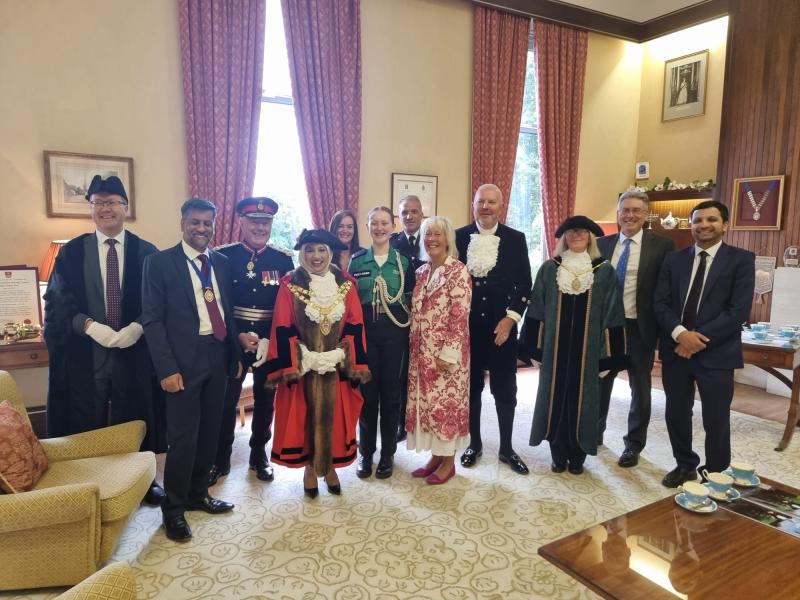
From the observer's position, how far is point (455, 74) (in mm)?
5449

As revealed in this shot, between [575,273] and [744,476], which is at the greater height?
[575,273]

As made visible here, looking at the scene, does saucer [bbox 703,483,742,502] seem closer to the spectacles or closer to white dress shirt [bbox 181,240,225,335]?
white dress shirt [bbox 181,240,225,335]

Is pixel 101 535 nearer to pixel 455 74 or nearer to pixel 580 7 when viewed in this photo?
pixel 455 74

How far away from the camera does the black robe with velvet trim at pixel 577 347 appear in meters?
3.06

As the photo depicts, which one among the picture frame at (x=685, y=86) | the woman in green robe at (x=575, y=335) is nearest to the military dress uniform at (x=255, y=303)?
the woman in green robe at (x=575, y=335)

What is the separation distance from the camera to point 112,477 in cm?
231

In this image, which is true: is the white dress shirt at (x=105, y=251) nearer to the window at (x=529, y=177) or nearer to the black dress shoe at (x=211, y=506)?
the black dress shoe at (x=211, y=506)

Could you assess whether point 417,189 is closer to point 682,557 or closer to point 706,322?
point 706,322

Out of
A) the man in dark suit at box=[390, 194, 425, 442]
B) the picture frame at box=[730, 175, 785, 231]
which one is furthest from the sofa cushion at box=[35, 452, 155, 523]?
the picture frame at box=[730, 175, 785, 231]

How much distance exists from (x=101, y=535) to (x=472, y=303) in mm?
2181

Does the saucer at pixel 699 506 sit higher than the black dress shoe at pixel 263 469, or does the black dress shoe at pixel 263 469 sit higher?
the saucer at pixel 699 506

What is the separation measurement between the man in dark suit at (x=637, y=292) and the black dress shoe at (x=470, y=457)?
2.93 ft

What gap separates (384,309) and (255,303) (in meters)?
0.73

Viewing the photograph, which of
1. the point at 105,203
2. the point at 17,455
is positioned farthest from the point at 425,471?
the point at 105,203
